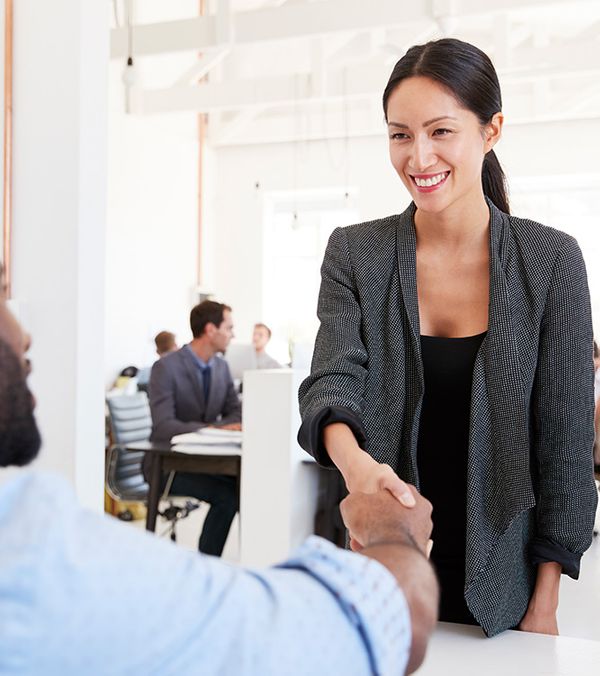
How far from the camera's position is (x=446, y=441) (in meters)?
1.23

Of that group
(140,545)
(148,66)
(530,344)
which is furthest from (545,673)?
(148,66)

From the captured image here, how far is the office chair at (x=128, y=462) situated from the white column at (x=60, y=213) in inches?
60.7

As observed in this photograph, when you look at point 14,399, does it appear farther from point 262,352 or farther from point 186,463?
point 262,352

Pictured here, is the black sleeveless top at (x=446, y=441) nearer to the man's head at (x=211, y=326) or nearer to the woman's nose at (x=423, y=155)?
the woman's nose at (x=423, y=155)

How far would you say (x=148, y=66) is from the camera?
32.9ft

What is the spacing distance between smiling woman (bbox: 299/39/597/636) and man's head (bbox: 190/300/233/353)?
3843mm

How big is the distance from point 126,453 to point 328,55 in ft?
23.3

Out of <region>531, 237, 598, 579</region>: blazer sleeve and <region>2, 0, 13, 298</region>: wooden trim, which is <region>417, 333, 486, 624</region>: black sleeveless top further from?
<region>2, 0, 13, 298</region>: wooden trim

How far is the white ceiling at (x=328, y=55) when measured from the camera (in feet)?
22.6

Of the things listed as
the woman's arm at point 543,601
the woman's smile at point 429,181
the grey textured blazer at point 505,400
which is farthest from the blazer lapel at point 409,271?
the woman's arm at point 543,601

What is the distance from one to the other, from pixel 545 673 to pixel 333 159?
423 inches

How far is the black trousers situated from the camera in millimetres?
4480

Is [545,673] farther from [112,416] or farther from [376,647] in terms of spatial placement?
[112,416]

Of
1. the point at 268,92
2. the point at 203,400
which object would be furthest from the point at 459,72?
the point at 268,92
